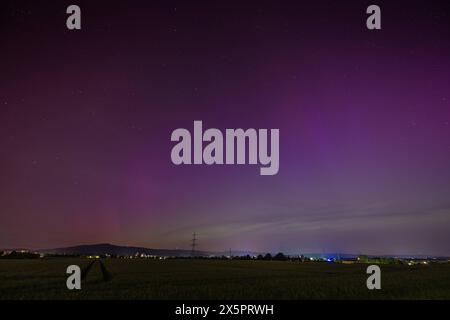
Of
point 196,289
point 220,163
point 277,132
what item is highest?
point 277,132

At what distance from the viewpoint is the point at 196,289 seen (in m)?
35.2
